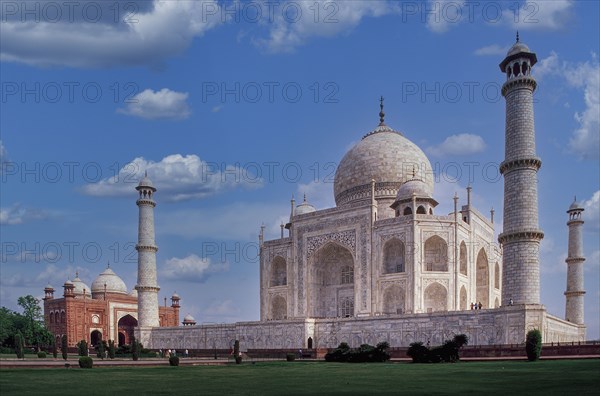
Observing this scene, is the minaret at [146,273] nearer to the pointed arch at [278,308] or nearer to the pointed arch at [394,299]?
the pointed arch at [278,308]

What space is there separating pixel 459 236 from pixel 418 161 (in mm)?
6751

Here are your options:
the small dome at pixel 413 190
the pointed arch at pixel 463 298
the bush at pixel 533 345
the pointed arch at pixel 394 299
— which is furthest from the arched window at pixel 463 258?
the bush at pixel 533 345

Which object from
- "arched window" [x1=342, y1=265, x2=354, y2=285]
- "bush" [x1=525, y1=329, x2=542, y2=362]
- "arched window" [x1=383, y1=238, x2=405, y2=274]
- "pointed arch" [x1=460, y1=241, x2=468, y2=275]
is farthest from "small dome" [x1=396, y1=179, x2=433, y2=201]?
"bush" [x1=525, y1=329, x2=542, y2=362]

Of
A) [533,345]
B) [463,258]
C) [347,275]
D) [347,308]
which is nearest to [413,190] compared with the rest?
[463,258]

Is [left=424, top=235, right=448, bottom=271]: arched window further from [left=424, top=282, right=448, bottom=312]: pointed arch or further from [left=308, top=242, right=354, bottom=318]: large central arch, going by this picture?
[left=308, top=242, right=354, bottom=318]: large central arch

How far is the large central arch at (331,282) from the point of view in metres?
30.7

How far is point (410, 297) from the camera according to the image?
1072 inches

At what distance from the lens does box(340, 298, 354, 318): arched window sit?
30261 mm

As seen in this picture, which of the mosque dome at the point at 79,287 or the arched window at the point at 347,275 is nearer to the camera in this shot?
the arched window at the point at 347,275

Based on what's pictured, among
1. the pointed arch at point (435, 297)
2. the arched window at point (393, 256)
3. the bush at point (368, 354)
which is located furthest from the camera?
the arched window at point (393, 256)

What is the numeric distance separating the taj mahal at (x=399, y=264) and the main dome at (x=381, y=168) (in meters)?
0.07

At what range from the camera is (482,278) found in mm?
31906

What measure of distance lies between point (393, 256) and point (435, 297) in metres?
2.80

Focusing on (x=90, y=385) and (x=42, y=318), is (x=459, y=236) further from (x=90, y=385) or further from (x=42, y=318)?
(x=42, y=318)
